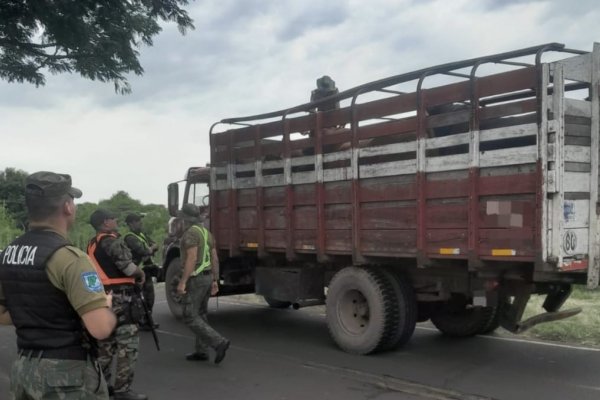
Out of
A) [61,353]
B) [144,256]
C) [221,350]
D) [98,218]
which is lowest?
[221,350]

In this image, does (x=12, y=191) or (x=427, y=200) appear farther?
(x=12, y=191)

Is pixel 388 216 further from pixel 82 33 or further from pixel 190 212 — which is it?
pixel 82 33

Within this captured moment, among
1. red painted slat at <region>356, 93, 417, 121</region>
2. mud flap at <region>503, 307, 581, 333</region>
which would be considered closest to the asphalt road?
mud flap at <region>503, 307, 581, 333</region>

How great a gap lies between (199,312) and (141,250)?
1.36 m

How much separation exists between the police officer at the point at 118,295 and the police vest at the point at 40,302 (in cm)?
224

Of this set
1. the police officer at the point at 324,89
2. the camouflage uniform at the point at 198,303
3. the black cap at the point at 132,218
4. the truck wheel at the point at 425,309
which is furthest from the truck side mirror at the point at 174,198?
the truck wheel at the point at 425,309

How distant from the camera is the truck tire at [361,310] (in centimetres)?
659

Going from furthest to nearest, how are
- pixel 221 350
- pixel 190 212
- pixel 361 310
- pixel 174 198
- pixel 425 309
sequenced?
pixel 174 198, pixel 425 309, pixel 361 310, pixel 190 212, pixel 221 350

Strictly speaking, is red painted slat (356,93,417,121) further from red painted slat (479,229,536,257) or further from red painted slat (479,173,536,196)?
red painted slat (479,229,536,257)

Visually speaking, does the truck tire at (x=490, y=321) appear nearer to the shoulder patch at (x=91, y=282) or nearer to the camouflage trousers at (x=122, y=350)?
the camouflage trousers at (x=122, y=350)

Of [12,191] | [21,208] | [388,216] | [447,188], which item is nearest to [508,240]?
[447,188]

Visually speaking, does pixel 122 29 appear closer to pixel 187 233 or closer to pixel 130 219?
pixel 130 219

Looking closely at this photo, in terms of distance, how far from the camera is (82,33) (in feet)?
24.0

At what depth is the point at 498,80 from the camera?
5.52 meters
